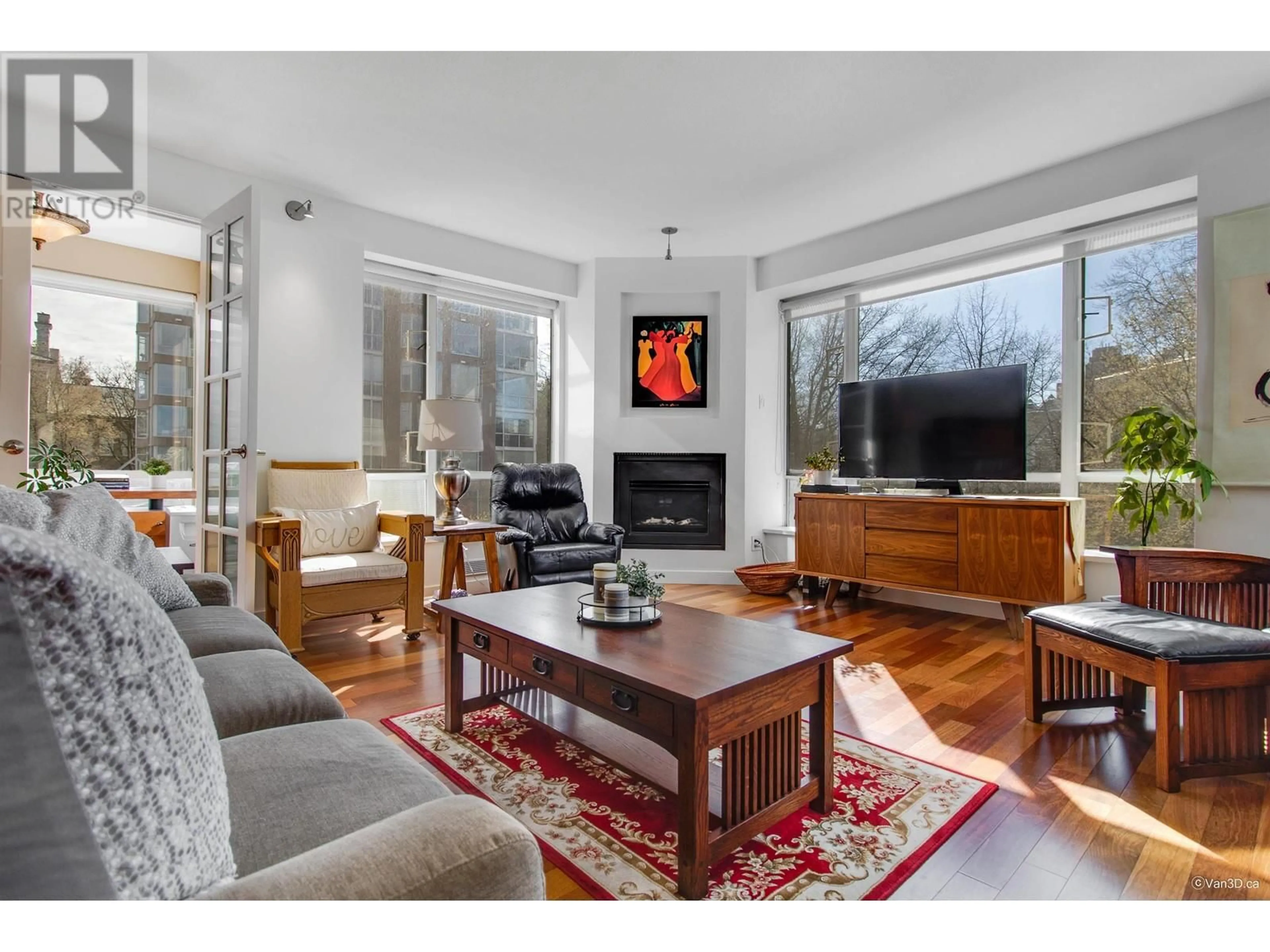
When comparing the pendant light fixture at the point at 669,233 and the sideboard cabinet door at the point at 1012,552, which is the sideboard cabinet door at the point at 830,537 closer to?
the sideboard cabinet door at the point at 1012,552

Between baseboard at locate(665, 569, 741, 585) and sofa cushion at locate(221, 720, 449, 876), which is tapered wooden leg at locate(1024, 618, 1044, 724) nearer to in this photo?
sofa cushion at locate(221, 720, 449, 876)

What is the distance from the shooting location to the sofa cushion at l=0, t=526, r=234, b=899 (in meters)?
0.55

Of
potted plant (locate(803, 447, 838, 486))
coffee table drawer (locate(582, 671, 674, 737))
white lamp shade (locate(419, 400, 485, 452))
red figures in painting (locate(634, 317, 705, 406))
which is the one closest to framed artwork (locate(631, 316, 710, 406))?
red figures in painting (locate(634, 317, 705, 406))

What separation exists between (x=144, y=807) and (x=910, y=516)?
157 inches

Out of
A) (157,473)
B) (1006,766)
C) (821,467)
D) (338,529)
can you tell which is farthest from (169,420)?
(1006,766)

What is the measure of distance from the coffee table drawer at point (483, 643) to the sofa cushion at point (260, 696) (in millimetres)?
585

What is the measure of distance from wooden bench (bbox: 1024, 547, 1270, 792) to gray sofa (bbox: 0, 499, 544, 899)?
2.01m

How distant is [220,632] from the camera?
188cm

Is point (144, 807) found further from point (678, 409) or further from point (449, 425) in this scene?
point (678, 409)

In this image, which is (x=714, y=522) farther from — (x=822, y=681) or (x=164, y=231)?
(x=164, y=231)

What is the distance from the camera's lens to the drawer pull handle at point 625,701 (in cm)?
159

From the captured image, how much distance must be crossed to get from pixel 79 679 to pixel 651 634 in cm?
155

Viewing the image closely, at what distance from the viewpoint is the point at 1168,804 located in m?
1.82

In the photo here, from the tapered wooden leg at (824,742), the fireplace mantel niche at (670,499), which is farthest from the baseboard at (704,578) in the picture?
the tapered wooden leg at (824,742)
